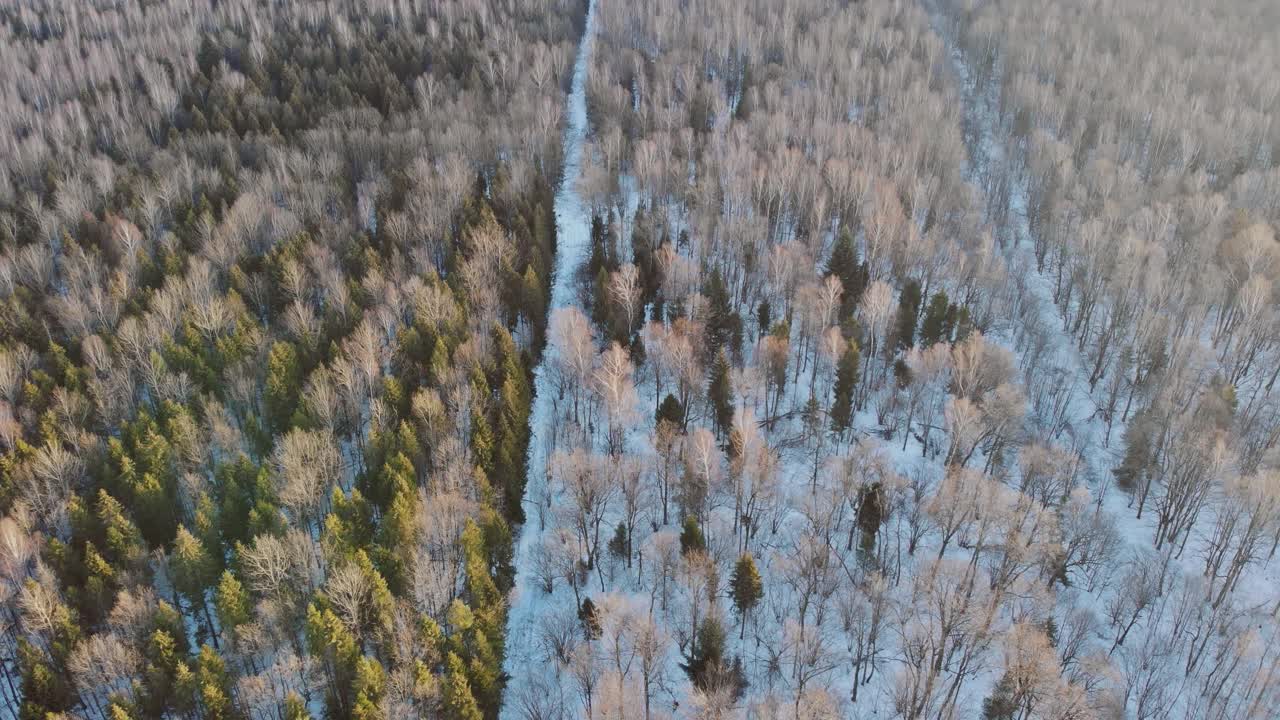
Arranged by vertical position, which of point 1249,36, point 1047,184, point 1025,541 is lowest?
point 1025,541

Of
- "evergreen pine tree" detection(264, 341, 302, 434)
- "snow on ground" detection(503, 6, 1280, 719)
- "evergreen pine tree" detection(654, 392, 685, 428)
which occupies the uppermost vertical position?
"evergreen pine tree" detection(264, 341, 302, 434)

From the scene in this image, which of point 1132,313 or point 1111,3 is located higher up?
point 1111,3

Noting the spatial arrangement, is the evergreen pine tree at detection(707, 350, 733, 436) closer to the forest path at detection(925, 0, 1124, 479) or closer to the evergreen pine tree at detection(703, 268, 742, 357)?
the evergreen pine tree at detection(703, 268, 742, 357)

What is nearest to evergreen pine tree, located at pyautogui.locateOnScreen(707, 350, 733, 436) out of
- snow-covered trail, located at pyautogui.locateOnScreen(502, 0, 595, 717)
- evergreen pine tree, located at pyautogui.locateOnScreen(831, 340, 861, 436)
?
evergreen pine tree, located at pyautogui.locateOnScreen(831, 340, 861, 436)

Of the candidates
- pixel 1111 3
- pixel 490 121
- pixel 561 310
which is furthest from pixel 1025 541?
pixel 1111 3

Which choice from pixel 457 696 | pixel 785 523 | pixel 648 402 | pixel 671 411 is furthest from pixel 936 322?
pixel 457 696

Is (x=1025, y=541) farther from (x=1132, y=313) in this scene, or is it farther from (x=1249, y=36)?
(x=1249, y=36)

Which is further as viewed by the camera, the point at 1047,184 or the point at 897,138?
the point at 897,138

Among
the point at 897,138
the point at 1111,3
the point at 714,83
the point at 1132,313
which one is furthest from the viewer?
the point at 1111,3
